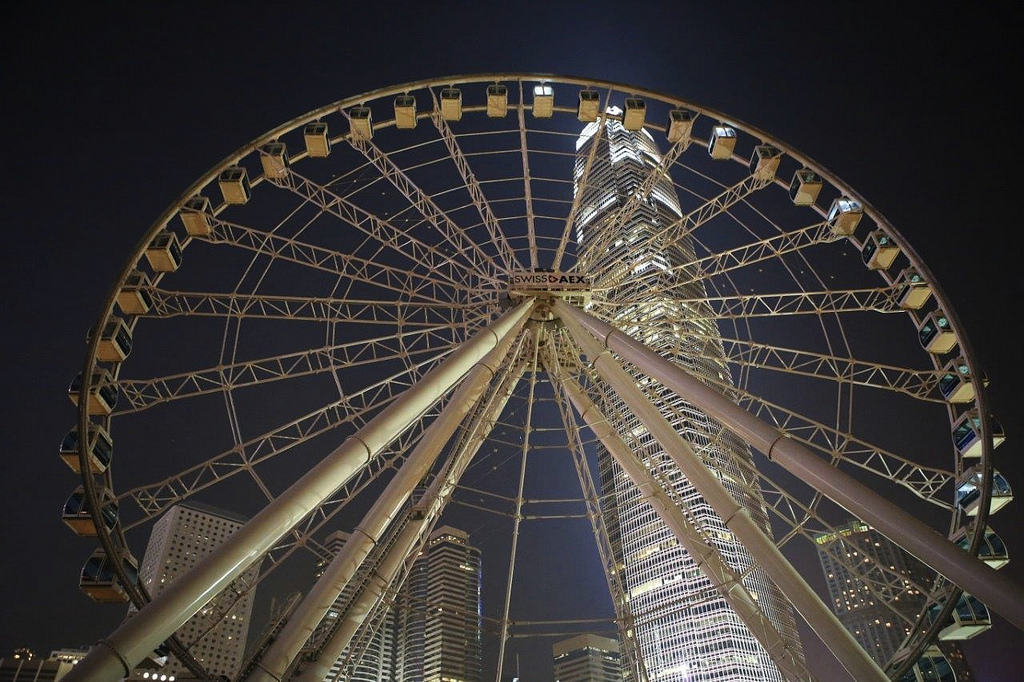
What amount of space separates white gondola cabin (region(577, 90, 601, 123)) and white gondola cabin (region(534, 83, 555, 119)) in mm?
924

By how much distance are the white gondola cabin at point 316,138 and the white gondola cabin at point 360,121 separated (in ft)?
2.54

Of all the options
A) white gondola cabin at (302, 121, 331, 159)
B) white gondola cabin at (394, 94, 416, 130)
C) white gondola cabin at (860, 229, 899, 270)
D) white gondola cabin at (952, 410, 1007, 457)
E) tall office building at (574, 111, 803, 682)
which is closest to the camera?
white gondola cabin at (952, 410, 1007, 457)

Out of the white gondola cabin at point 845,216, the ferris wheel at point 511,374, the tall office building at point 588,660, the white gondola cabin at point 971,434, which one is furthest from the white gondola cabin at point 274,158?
the tall office building at point 588,660

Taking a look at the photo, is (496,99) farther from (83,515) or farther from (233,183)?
(83,515)

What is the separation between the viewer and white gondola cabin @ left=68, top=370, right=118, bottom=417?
49.0ft

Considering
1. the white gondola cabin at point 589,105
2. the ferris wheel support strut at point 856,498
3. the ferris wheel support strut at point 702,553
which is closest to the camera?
the ferris wheel support strut at point 856,498

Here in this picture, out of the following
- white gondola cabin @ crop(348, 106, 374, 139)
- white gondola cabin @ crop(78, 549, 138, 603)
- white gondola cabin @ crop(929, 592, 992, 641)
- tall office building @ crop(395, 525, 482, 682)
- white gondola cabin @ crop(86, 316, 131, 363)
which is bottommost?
tall office building @ crop(395, 525, 482, 682)

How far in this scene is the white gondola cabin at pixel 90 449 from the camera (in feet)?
46.9

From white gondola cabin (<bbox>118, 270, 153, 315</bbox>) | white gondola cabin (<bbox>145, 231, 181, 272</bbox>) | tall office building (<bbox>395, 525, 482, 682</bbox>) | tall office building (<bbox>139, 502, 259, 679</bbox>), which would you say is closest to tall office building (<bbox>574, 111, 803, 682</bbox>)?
white gondola cabin (<bbox>145, 231, 181, 272</bbox>)

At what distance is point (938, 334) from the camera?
17438 mm

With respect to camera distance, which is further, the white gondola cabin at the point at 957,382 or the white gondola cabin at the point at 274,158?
the white gondola cabin at the point at 274,158

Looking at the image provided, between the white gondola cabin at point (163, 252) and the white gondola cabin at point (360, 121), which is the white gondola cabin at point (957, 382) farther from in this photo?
the white gondola cabin at point (163, 252)

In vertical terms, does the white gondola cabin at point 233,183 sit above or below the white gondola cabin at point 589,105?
below

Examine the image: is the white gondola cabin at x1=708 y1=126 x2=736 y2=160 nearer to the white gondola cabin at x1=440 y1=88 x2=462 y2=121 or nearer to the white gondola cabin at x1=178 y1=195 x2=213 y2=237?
the white gondola cabin at x1=440 y1=88 x2=462 y2=121
